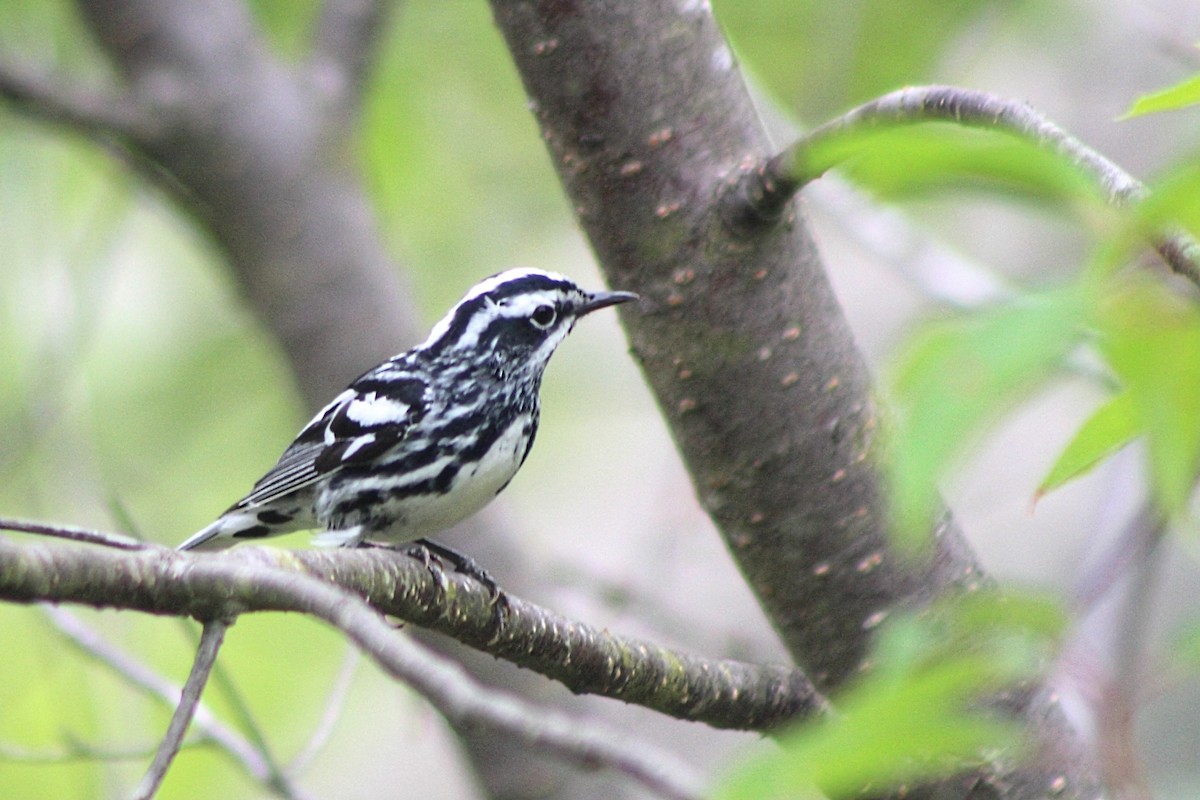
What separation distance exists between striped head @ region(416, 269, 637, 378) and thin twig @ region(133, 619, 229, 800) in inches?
79.1

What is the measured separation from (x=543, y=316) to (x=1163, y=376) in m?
2.59

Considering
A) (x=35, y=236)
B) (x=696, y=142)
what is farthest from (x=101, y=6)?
(x=696, y=142)

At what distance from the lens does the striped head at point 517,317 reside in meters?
3.32

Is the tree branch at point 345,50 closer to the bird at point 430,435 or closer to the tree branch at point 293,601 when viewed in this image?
the bird at point 430,435

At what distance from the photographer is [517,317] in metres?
3.38

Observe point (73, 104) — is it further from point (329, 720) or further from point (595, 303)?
point (329, 720)

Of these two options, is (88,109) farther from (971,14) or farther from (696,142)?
(971,14)

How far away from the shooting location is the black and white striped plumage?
296 cm

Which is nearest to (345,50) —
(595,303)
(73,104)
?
(73,104)

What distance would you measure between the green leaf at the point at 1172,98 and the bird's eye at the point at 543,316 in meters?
2.38

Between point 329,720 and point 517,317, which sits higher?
point 517,317

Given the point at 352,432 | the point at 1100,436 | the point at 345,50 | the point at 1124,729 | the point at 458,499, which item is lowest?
the point at 1124,729

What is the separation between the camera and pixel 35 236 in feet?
15.4

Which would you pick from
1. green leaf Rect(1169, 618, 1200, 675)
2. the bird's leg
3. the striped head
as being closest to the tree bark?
the bird's leg
